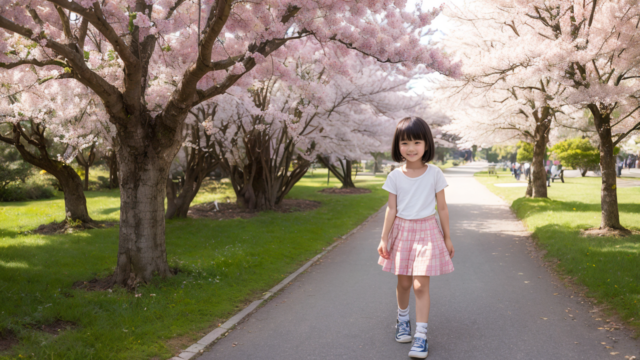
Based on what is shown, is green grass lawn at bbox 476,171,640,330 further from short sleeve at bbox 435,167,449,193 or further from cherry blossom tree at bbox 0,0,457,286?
cherry blossom tree at bbox 0,0,457,286

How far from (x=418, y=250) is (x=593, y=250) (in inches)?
208

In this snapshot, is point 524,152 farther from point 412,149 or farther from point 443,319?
point 412,149

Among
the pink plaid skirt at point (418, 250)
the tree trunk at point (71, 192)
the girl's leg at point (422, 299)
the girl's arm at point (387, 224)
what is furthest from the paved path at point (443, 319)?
the tree trunk at point (71, 192)

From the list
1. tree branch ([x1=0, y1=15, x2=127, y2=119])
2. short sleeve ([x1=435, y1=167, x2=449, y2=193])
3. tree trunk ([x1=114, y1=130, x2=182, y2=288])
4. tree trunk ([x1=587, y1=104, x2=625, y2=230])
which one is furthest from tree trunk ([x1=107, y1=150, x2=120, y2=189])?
short sleeve ([x1=435, y1=167, x2=449, y2=193])

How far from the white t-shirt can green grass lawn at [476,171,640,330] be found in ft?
8.32

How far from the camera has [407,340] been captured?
426cm

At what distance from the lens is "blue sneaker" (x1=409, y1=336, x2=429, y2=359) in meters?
3.87

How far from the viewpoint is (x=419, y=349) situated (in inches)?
153

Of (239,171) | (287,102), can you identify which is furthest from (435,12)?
(239,171)

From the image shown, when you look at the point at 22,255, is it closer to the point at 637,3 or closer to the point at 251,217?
the point at 251,217

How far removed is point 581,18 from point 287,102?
29.2 ft

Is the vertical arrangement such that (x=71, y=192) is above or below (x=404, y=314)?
above

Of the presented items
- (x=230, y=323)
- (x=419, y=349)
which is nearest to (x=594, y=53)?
(x=419, y=349)

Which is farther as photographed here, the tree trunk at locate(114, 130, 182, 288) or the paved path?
the tree trunk at locate(114, 130, 182, 288)
